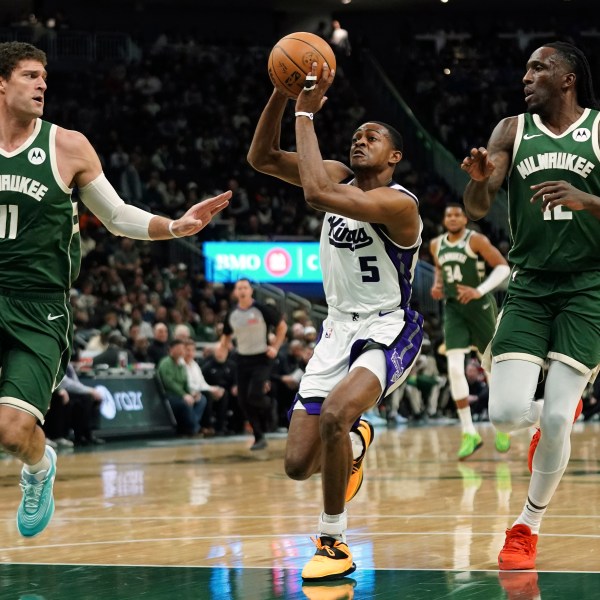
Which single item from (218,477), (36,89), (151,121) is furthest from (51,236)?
(151,121)

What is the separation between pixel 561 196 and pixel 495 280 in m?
6.28

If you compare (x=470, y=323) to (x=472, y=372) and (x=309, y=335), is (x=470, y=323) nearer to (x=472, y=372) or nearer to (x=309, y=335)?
(x=309, y=335)

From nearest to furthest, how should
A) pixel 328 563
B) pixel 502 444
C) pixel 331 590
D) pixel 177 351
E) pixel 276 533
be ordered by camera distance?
pixel 331 590 → pixel 328 563 → pixel 276 533 → pixel 502 444 → pixel 177 351

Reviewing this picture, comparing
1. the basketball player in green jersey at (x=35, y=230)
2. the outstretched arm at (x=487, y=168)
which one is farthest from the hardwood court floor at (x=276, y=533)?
the outstretched arm at (x=487, y=168)

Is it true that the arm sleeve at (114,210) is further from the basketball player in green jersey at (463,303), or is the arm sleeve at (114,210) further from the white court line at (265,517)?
the basketball player in green jersey at (463,303)

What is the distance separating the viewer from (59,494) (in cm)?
941

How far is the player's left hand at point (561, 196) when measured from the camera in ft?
17.4

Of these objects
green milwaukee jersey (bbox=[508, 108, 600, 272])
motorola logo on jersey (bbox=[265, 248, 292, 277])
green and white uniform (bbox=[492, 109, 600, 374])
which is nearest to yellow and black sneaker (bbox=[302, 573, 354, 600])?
green and white uniform (bbox=[492, 109, 600, 374])

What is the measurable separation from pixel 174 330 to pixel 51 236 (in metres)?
11.9

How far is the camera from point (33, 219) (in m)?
5.52

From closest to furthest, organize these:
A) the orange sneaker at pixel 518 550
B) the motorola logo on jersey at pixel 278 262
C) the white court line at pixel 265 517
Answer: the orange sneaker at pixel 518 550
the white court line at pixel 265 517
the motorola logo on jersey at pixel 278 262

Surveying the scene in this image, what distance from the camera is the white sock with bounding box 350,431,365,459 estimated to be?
19.9 ft

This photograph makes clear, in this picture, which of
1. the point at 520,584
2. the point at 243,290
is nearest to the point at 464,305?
the point at 243,290

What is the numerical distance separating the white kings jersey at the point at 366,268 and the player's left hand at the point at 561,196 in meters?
0.80
